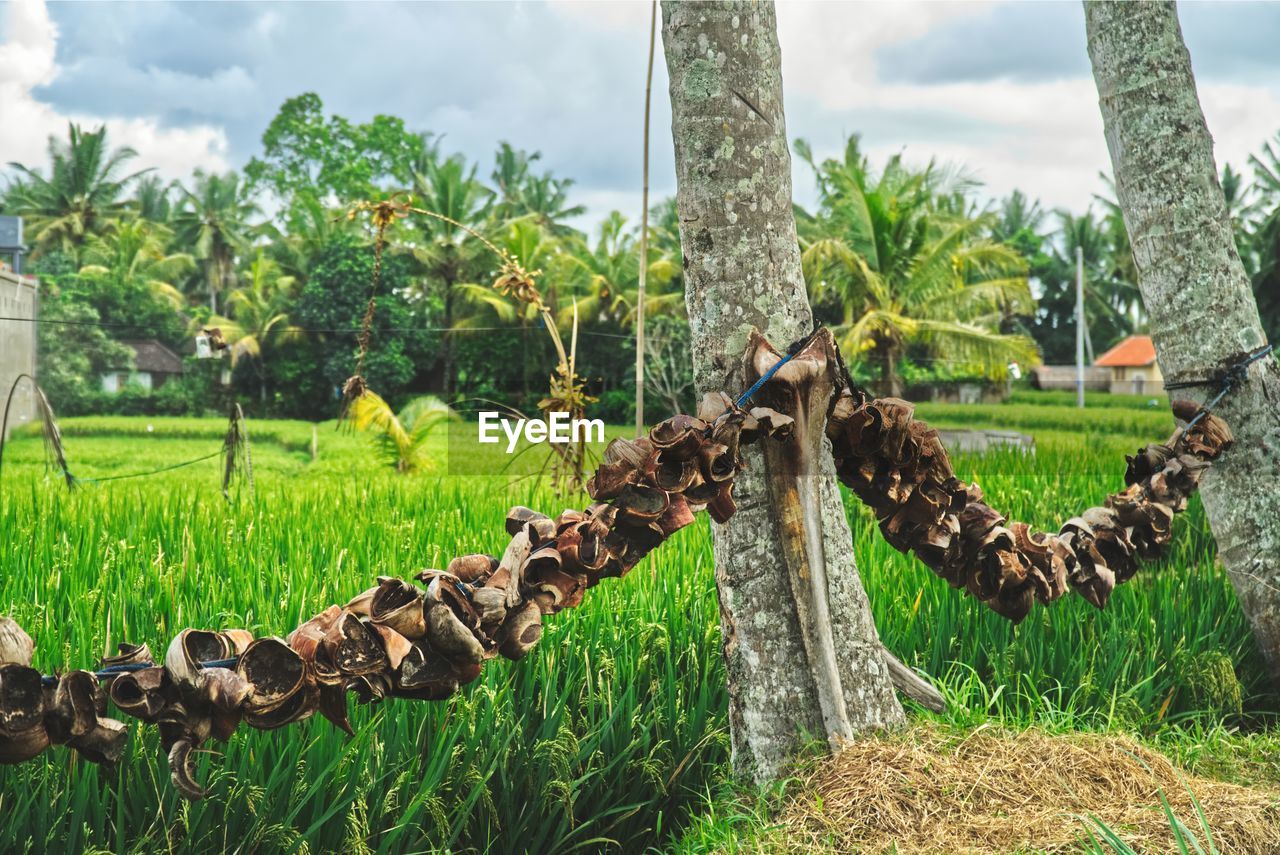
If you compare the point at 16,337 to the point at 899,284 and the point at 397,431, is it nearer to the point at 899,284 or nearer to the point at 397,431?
the point at 397,431

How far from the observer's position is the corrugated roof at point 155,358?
91.4ft

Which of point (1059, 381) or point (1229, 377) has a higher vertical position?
point (1059, 381)

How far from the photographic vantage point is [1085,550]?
2.87 m

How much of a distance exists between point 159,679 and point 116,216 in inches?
1425

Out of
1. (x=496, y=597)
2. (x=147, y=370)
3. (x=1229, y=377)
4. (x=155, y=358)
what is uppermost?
(x=155, y=358)

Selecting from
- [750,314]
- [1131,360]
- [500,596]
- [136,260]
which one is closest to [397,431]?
[750,314]

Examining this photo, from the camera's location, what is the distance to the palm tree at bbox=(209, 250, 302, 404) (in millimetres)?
24125

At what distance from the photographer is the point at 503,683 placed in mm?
2498

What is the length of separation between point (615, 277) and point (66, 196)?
67.2 ft

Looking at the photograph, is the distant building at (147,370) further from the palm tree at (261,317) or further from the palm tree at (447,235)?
the palm tree at (447,235)

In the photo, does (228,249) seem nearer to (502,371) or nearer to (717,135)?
(502,371)

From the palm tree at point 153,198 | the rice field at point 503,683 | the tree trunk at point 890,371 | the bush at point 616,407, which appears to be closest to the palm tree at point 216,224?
the palm tree at point 153,198

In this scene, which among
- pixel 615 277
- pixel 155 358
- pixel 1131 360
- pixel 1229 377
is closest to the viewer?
pixel 1229 377

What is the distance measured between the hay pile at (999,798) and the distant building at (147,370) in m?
27.3
